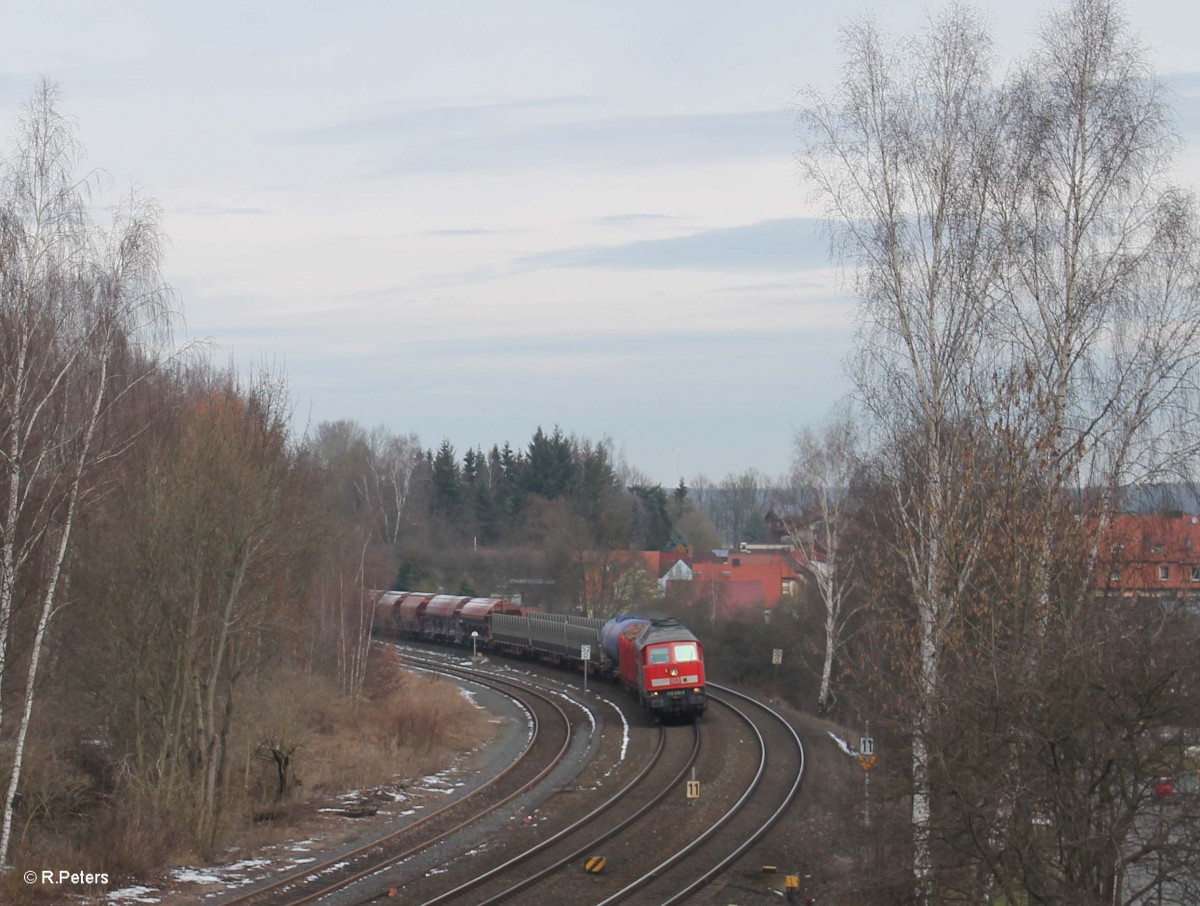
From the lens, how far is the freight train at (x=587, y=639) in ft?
97.9

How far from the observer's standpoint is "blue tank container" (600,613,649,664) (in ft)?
118

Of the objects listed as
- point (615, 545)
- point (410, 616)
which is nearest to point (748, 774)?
point (410, 616)

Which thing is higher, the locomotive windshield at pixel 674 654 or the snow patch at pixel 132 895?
the locomotive windshield at pixel 674 654

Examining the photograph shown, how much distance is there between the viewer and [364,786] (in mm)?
23531

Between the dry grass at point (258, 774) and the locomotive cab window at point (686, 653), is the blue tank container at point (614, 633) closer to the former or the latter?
the locomotive cab window at point (686, 653)

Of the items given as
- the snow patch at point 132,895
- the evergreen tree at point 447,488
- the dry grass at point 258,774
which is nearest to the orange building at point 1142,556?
the snow patch at point 132,895

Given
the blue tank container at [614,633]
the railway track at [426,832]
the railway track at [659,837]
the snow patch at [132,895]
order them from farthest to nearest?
the blue tank container at [614,633] < the railway track at [659,837] < the railway track at [426,832] < the snow patch at [132,895]

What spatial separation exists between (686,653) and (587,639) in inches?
436

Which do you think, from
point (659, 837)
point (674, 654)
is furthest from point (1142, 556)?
point (674, 654)

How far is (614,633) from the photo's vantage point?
121ft

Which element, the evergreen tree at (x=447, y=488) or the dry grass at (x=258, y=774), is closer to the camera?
the dry grass at (x=258, y=774)

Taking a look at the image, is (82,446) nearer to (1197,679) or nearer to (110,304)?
(110,304)

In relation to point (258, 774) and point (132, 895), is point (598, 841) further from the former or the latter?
point (258, 774)

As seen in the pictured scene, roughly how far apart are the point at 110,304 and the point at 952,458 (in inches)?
497
